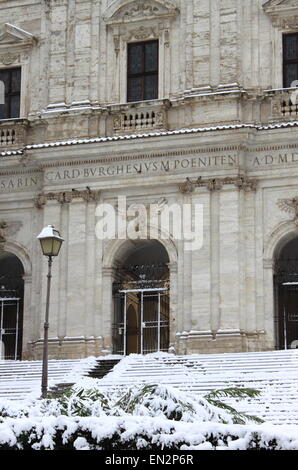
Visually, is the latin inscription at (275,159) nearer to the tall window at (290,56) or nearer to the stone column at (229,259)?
the stone column at (229,259)

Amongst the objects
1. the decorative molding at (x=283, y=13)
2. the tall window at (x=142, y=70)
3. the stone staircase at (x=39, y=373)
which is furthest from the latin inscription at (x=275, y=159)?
the stone staircase at (x=39, y=373)

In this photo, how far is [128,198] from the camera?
1247 inches

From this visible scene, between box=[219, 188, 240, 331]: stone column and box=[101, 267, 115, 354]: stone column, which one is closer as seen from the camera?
box=[219, 188, 240, 331]: stone column

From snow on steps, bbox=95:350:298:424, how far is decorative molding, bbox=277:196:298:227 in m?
4.78

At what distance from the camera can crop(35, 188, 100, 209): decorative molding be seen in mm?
31812

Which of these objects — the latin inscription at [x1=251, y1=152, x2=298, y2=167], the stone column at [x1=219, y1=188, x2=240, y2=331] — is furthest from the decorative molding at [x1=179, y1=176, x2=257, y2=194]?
the latin inscription at [x1=251, y1=152, x2=298, y2=167]

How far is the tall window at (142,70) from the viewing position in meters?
32.7

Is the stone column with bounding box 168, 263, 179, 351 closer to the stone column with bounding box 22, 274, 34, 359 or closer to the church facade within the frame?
the church facade

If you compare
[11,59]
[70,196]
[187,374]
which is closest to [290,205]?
[70,196]

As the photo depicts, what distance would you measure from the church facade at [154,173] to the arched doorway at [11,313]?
77 mm

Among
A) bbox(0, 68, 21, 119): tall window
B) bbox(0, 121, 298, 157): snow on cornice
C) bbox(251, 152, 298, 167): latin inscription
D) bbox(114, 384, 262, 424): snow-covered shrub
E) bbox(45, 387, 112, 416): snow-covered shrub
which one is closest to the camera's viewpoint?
bbox(114, 384, 262, 424): snow-covered shrub

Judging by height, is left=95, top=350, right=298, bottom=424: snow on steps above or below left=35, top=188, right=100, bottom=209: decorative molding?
below

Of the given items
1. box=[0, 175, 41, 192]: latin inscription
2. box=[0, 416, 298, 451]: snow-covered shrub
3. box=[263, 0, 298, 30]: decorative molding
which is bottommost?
box=[0, 416, 298, 451]: snow-covered shrub

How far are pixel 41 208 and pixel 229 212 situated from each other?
19.3ft
